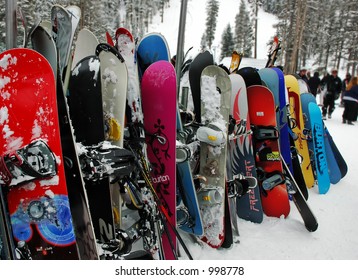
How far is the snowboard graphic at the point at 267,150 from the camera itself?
2.62 metres

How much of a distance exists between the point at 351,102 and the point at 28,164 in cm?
895

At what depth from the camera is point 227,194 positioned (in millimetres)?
2221

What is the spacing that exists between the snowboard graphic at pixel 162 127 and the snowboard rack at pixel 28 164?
2.59 ft

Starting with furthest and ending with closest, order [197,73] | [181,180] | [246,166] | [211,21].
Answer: [211,21], [246,166], [197,73], [181,180]

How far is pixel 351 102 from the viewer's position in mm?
8281

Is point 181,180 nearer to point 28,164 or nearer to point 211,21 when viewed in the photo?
point 28,164

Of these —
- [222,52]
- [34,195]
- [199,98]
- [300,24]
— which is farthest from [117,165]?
[222,52]

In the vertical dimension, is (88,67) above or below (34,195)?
above

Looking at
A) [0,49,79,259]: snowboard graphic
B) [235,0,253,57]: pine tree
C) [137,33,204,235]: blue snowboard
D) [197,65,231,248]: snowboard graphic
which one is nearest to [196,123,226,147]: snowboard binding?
[197,65,231,248]: snowboard graphic

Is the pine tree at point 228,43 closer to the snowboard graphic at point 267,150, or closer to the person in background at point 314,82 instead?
the person in background at point 314,82

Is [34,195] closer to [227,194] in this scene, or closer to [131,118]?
[131,118]

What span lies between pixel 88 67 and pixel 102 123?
0.28 metres

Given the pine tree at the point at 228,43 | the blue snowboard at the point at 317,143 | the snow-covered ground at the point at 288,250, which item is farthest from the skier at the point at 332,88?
the pine tree at the point at 228,43

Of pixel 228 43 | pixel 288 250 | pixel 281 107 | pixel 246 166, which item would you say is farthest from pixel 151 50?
pixel 228 43
